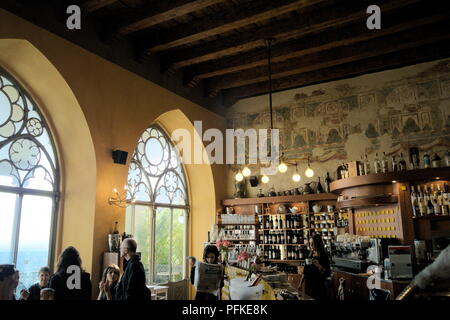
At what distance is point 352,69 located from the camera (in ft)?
30.6

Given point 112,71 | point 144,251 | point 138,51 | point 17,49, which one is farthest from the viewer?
point 144,251

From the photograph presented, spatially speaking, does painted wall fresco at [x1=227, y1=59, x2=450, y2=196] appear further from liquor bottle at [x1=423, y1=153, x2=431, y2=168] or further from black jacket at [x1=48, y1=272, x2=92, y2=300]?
black jacket at [x1=48, y1=272, x2=92, y2=300]

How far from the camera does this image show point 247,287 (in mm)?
3229

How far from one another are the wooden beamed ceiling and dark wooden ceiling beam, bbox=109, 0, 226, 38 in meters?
0.02

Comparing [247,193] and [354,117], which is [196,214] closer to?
[247,193]

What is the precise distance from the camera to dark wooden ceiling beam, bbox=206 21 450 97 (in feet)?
25.3

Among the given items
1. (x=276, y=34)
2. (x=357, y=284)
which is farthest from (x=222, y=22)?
(x=357, y=284)

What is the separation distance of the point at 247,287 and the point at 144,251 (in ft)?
19.3

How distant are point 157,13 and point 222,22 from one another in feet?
4.02

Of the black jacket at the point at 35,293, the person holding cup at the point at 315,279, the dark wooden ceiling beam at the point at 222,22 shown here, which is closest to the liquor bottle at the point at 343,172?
the person holding cup at the point at 315,279

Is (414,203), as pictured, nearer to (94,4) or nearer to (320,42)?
(320,42)

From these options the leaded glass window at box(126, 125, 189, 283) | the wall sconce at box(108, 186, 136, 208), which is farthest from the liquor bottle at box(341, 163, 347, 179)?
the wall sconce at box(108, 186, 136, 208)
